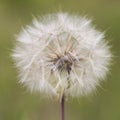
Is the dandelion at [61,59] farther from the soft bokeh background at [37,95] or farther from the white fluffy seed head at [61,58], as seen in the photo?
the soft bokeh background at [37,95]

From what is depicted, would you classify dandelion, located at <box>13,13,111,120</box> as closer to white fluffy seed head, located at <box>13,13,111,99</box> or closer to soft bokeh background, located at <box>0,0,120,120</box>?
white fluffy seed head, located at <box>13,13,111,99</box>

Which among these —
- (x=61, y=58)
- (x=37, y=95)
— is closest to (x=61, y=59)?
(x=61, y=58)

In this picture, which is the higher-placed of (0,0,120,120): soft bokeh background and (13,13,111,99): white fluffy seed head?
(0,0,120,120): soft bokeh background

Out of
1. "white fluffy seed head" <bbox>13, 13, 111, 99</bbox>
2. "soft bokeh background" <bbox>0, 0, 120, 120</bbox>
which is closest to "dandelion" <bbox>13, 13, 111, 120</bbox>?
"white fluffy seed head" <bbox>13, 13, 111, 99</bbox>

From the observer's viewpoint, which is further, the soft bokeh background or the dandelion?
the soft bokeh background

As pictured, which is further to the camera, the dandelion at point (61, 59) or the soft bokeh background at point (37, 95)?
the soft bokeh background at point (37, 95)

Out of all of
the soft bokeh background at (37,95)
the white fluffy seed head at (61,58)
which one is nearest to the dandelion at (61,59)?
the white fluffy seed head at (61,58)
